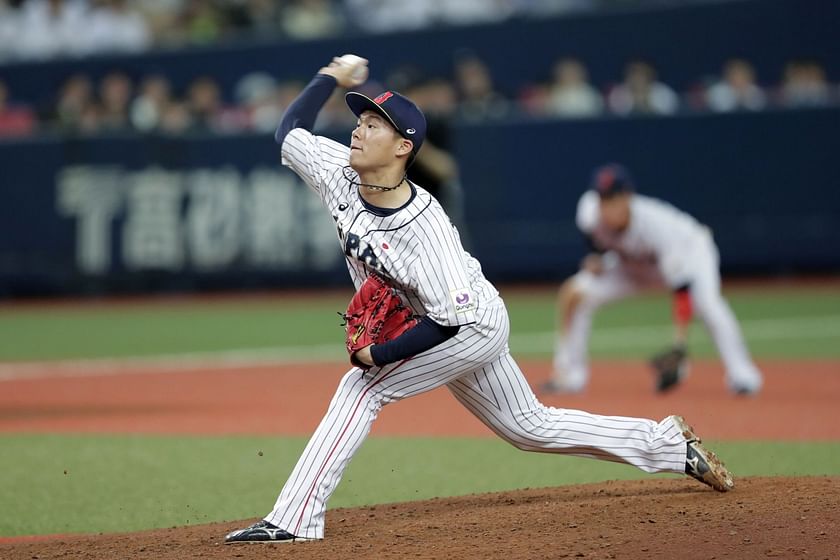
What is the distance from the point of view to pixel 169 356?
1245 centimetres

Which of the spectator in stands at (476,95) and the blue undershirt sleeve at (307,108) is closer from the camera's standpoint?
the blue undershirt sleeve at (307,108)

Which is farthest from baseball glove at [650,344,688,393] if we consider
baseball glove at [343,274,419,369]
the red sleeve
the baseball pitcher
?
baseball glove at [343,274,419,369]

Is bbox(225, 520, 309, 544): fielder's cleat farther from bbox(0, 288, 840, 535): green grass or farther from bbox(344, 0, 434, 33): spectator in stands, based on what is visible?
bbox(344, 0, 434, 33): spectator in stands

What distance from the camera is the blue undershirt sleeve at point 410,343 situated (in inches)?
195

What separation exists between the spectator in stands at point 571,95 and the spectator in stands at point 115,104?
5811 mm

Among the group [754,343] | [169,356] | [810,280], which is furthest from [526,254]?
[169,356]

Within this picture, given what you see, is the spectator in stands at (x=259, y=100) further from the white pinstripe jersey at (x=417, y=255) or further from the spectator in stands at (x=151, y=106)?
the white pinstripe jersey at (x=417, y=255)

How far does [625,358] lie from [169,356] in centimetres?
426

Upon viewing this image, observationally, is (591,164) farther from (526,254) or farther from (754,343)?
(754,343)

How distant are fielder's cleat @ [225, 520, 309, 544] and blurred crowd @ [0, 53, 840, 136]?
8.24 metres

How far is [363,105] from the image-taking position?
5160mm

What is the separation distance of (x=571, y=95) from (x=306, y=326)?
14.6 feet

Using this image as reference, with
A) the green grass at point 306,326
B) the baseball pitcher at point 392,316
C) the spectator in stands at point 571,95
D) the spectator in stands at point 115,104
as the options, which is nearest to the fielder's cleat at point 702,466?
the baseball pitcher at point 392,316

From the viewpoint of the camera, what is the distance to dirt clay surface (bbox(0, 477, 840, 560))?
4.70 m
